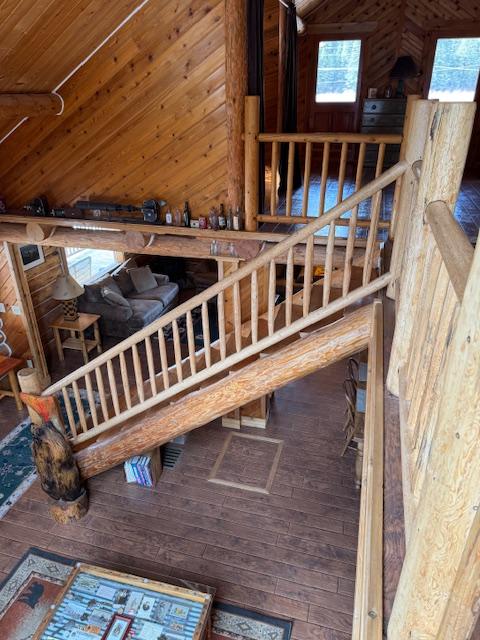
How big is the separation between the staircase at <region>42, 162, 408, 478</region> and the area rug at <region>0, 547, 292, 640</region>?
85 cm

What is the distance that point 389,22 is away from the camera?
704cm

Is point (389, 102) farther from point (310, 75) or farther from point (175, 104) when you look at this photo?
point (175, 104)

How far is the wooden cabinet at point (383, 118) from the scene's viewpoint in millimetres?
6902

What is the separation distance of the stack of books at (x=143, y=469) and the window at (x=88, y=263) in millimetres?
5393

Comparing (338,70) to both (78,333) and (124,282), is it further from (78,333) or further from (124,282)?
(78,333)

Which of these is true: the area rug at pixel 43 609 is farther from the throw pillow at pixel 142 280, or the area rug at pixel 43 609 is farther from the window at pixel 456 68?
the window at pixel 456 68

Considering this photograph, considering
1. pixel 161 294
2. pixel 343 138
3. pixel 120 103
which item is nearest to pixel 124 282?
pixel 161 294

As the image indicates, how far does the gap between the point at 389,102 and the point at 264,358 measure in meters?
5.41

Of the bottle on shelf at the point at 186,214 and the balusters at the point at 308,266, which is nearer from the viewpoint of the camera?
the balusters at the point at 308,266

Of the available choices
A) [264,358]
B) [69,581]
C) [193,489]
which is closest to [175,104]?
[264,358]

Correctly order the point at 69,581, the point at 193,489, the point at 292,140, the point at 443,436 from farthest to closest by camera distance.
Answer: the point at 193,489 → the point at 292,140 → the point at 69,581 → the point at 443,436

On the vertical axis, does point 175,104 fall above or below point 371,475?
above

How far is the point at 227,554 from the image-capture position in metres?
4.10

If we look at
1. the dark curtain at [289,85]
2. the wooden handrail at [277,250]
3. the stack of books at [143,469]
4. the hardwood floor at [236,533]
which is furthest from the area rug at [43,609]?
the dark curtain at [289,85]
